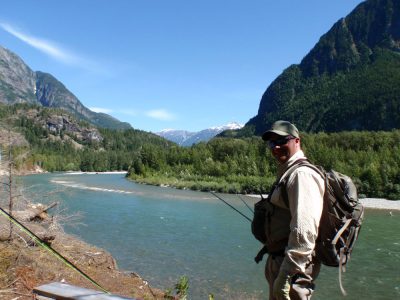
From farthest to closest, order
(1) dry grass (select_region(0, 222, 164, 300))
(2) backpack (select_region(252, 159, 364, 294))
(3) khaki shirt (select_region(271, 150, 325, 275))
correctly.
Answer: (1) dry grass (select_region(0, 222, 164, 300)) < (2) backpack (select_region(252, 159, 364, 294)) < (3) khaki shirt (select_region(271, 150, 325, 275))

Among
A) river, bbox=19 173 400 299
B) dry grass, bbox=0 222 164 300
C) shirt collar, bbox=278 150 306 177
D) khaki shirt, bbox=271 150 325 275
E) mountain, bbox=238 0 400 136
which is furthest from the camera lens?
mountain, bbox=238 0 400 136

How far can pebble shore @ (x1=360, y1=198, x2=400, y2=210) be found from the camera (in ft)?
130

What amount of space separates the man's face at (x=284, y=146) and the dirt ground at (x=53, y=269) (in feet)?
17.3

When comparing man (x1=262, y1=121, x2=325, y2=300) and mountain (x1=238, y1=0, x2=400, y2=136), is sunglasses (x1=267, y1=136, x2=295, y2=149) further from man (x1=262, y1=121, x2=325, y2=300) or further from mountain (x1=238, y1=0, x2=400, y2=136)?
mountain (x1=238, y1=0, x2=400, y2=136)

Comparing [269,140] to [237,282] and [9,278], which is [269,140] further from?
[237,282]

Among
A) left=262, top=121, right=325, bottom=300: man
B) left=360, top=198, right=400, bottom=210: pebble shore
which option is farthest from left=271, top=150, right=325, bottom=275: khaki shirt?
left=360, top=198, right=400, bottom=210: pebble shore

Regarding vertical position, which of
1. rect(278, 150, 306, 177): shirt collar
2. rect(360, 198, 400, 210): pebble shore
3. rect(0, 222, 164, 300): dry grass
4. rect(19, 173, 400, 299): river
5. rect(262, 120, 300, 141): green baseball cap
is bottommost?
rect(360, 198, 400, 210): pebble shore

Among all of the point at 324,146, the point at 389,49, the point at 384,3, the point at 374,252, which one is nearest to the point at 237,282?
the point at 374,252

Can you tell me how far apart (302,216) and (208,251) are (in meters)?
15.0

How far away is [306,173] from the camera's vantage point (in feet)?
10.8

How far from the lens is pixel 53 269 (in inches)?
392

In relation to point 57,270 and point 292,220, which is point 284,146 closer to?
point 292,220

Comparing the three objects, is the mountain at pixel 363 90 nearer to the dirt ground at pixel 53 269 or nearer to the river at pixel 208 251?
the river at pixel 208 251

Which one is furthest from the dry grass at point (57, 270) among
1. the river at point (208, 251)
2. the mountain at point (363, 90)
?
the mountain at point (363, 90)
